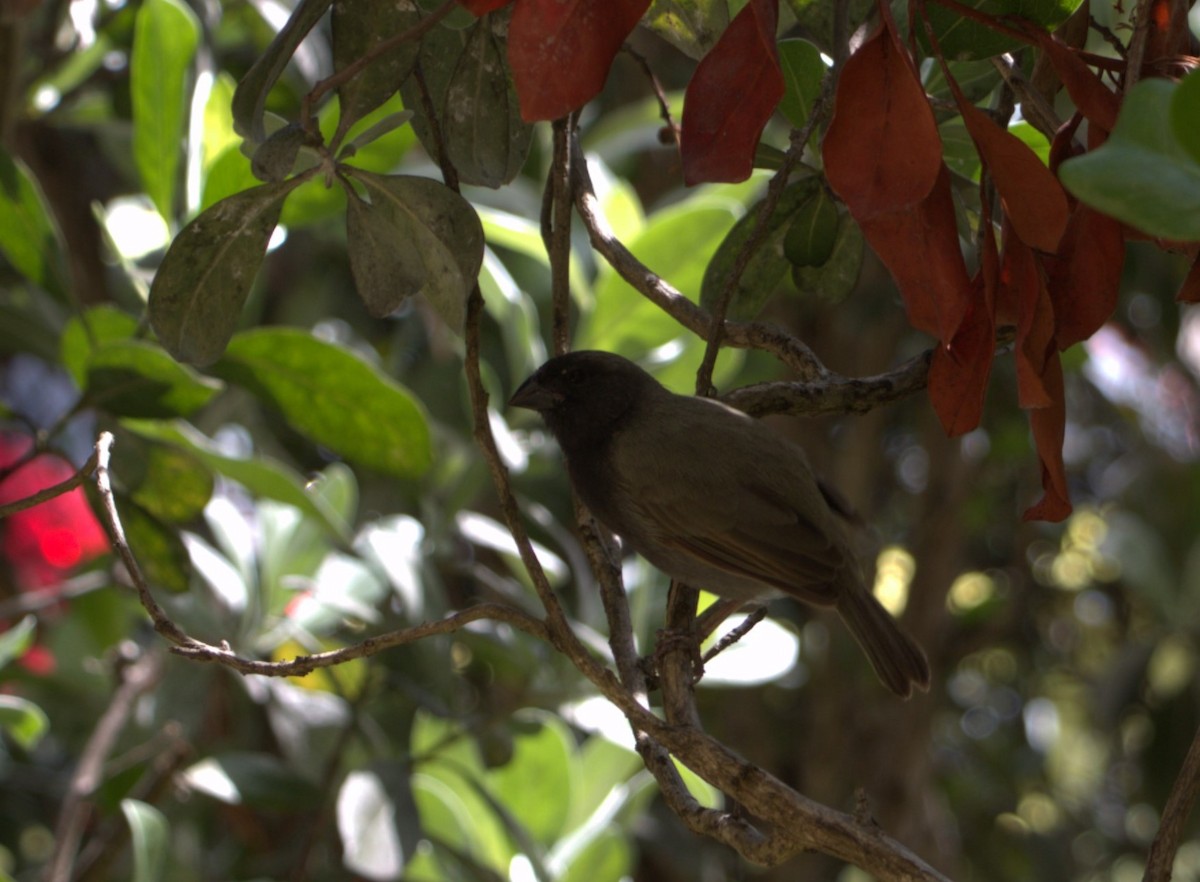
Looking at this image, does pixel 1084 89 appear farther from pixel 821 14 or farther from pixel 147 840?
pixel 147 840

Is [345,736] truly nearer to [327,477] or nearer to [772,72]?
[327,477]

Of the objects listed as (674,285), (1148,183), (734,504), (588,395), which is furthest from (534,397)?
(1148,183)

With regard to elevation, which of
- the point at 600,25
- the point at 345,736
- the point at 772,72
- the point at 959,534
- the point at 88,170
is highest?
the point at 600,25

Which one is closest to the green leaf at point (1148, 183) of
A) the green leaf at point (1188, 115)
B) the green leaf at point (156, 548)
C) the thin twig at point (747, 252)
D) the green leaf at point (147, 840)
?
the green leaf at point (1188, 115)

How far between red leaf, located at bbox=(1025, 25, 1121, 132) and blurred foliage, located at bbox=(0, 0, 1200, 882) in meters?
0.16

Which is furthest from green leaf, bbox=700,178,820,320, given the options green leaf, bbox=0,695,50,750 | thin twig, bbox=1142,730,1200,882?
green leaf, bbox=0,695,50,750

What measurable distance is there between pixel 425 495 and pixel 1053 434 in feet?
7.12

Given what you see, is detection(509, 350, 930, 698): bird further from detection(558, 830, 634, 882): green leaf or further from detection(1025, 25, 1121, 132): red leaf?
detection(1025, 25, 1121, 132): red leaf

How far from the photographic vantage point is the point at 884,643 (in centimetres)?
303

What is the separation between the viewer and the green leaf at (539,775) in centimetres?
333

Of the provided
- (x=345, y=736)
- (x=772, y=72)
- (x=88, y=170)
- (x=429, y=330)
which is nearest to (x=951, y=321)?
(x=772, y=72)

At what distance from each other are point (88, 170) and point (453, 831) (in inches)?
125

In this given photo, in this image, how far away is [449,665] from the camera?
332 centimetres

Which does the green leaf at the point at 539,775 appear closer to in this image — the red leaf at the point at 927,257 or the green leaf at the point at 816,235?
the green leaf at the point at 816,235
